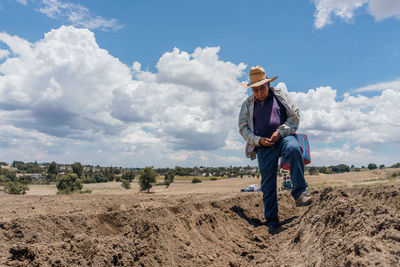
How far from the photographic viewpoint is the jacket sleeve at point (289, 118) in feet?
17.1

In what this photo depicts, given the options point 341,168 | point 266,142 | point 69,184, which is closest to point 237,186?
point 69,184

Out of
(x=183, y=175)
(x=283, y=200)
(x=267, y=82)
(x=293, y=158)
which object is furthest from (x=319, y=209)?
(x=183, y=175)

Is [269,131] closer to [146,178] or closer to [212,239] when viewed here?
[212,239]

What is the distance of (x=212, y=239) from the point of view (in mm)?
4723

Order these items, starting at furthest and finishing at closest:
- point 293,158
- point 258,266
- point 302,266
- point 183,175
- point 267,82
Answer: point 183,175, point 267,82, point 293,158, point 258,266, point 302,266

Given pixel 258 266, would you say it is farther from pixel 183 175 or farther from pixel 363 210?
pixel 183 175

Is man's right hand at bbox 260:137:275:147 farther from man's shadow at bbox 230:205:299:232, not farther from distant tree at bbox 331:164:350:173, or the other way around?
distant tree at bbox 331:164:350:173

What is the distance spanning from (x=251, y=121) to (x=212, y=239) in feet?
7.63

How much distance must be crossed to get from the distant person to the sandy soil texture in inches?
22.9

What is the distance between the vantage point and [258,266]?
351cm

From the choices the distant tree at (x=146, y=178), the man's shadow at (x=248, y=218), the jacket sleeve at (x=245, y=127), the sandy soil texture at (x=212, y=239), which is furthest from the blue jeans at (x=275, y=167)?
the distant tree at (x=146, y=178)

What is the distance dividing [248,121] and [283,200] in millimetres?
3852

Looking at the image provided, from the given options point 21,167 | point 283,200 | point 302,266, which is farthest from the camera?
point 21,167

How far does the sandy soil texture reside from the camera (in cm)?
236
